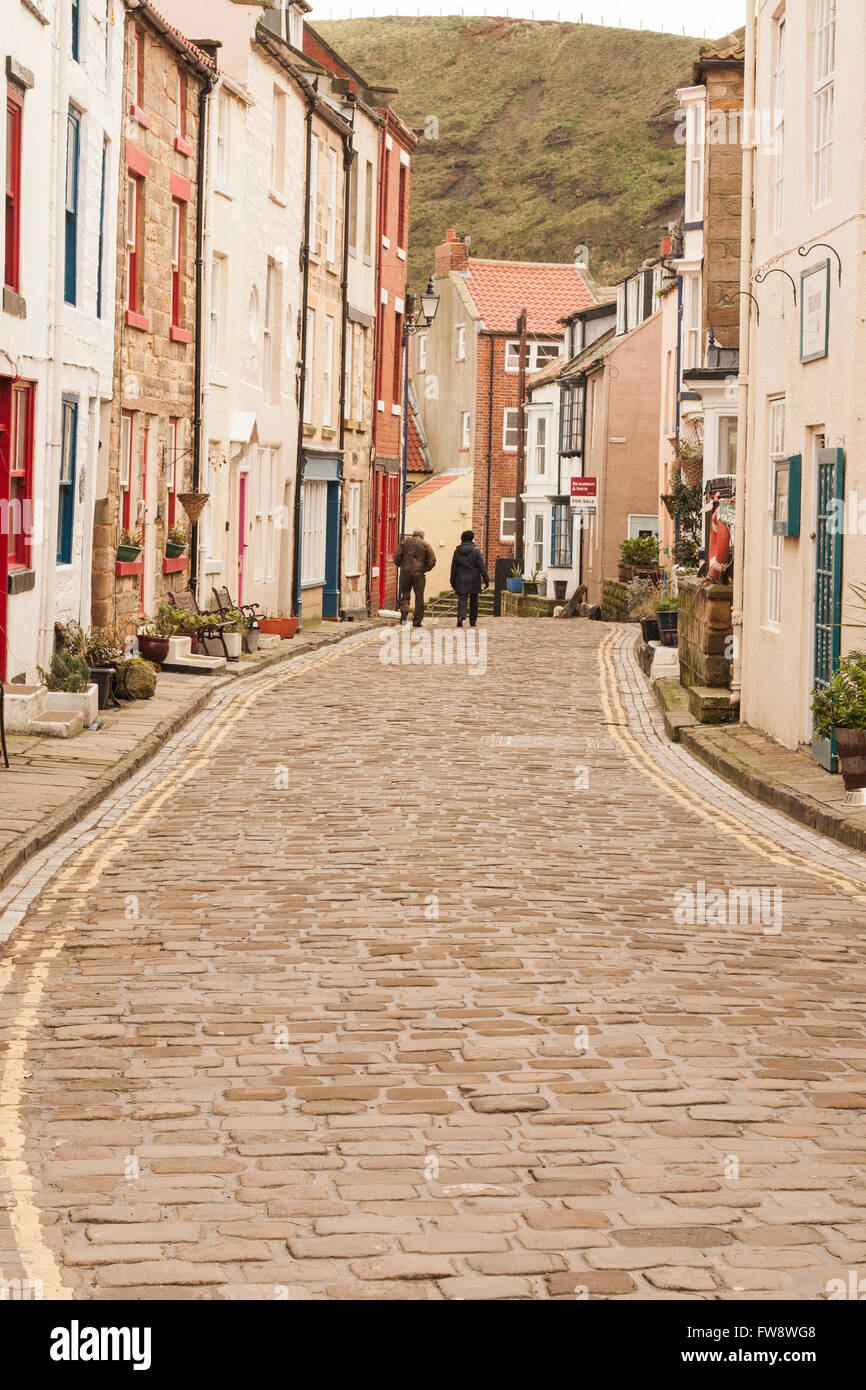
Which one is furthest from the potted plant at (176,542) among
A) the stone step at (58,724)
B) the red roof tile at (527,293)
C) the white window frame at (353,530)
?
the red roof tile at (527,293)

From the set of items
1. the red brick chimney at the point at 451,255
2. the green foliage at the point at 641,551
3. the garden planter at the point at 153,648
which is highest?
the red brick chimney at the point at 451,255

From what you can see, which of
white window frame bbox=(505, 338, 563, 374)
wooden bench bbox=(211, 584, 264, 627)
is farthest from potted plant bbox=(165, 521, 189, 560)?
white window frame bbox=(505, 338, 563, 374)

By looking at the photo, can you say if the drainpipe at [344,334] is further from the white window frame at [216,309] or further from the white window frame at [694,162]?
the white window frame at [216,309]

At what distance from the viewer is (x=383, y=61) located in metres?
160

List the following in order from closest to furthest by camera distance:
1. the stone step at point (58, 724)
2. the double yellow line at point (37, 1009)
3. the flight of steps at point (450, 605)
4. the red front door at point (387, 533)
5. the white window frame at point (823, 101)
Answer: the double yellow line at point (37, 1009) < the white window frame at point (823, 101) < the stone step at point (58, 724) < the red front door at point (387, 533) < the flight of steps at point (450, 605)

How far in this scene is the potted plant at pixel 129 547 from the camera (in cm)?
2119

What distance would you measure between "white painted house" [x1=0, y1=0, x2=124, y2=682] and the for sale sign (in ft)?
90.0

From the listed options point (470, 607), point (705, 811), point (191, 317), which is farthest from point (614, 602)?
point (705, 811)

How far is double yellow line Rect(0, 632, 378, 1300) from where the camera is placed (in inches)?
191

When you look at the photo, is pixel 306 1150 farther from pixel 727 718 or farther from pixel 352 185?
pixel 352 185

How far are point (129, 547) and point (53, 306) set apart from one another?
4.19 metres

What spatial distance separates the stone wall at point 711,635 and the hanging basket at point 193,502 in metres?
7.24

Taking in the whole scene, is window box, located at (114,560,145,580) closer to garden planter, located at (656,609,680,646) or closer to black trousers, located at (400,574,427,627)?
garden planter, located at (656,609,680,646)

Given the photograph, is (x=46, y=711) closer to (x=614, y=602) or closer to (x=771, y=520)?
(x=771, y=520)
